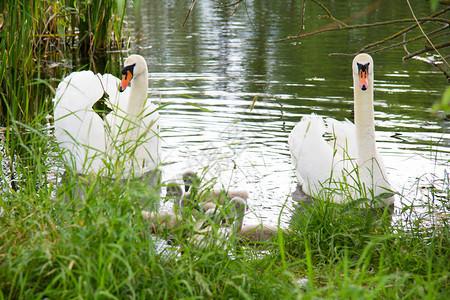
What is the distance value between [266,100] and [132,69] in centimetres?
317

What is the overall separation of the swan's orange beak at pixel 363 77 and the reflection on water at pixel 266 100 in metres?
0.73

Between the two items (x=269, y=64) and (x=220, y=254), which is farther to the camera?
(x=269, y=64)

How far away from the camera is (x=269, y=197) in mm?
5438

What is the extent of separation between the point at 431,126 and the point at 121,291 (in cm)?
558

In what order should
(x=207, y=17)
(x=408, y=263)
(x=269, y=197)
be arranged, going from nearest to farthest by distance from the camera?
(x=408, y=263) < (x=269, y=197) < (x=207, y=17)

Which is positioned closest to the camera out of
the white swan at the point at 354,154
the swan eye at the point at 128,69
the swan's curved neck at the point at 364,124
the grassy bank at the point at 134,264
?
the grassy bank at the point at 134,264

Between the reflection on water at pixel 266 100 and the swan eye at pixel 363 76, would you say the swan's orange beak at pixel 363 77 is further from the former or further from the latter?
the reflection on water at pixel 266 100

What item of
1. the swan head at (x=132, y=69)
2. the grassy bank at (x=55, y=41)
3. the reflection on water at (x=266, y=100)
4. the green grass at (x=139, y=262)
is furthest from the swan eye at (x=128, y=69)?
the green grass at (x=139, y=262)

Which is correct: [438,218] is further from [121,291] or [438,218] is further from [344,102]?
[344,102]

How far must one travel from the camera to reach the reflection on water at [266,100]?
5.96 m

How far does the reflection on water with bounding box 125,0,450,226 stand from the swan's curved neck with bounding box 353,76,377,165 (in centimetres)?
42

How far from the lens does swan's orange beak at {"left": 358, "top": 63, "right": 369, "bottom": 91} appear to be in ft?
17.0

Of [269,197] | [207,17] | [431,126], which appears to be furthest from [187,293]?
[207,17]

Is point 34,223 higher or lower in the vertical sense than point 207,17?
lower
